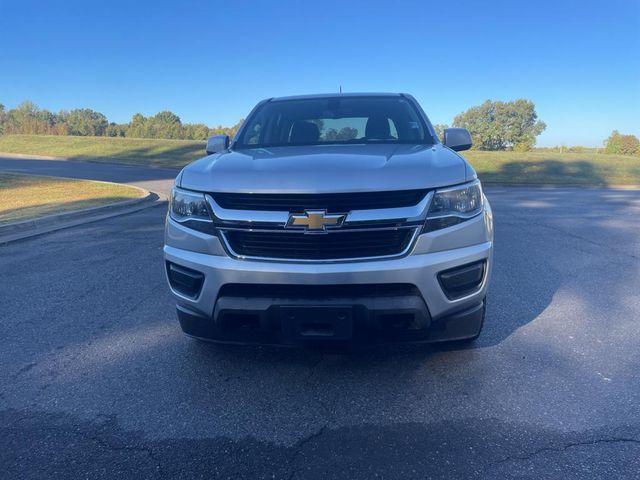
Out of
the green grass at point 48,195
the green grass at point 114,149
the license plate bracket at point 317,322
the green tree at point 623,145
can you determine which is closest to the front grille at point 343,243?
the license plate bracket at point 317,322

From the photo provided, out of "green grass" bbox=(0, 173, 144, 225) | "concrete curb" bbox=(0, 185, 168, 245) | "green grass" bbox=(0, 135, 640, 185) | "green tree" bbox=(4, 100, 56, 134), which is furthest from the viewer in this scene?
"green tree" bbox=(4, 100, 56, 134)

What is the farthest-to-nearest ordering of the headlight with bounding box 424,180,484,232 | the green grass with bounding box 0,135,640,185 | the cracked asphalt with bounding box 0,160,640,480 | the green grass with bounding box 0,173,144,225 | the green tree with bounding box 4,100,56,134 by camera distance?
the green tree with bounding box 4,100,56,134 → the green grass with bounding box 0,135,640,185 → the green grass with bounding box 0,173,144,225 → the headlight with bounding box 424,180,484,232 → the cracked asphalt with bounding box 0,160,640,480

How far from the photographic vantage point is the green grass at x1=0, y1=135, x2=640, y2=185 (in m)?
21.2

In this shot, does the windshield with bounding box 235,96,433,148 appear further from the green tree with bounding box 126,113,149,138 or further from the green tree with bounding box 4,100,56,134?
the green tree with bounding box 4,100,56,134

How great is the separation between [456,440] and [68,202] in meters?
11.0

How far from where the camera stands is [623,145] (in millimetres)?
50344

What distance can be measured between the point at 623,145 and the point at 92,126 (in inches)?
2735

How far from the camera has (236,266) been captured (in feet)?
8.63

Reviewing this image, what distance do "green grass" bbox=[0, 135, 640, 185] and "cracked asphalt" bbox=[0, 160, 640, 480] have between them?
688 inches

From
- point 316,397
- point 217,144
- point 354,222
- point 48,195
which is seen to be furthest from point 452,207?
point 48,195

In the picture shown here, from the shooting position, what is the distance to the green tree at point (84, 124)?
67.8 m

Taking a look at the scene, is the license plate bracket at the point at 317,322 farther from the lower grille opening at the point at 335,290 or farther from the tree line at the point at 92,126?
the tree line at the point at 92,126

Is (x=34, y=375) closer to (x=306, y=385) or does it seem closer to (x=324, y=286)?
(x=306, y=385)

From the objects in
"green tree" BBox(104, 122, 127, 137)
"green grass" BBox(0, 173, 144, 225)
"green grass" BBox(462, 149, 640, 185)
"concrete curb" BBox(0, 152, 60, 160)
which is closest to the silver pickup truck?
"green grass" BBox(0, 173, 144, 225)
